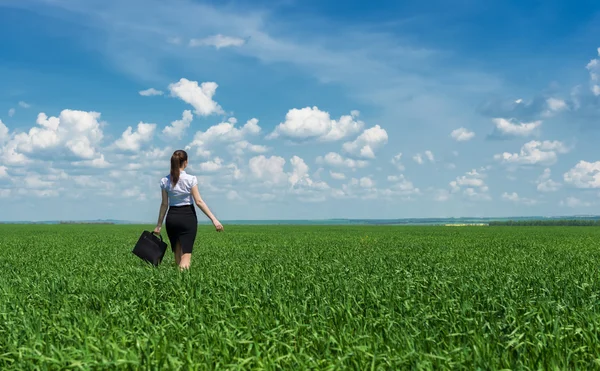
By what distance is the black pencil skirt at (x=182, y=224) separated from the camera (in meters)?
10.6

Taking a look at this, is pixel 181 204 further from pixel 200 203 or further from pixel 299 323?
pixel 299 323

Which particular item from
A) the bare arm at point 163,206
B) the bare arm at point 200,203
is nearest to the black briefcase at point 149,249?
the bare arm at point 163,206

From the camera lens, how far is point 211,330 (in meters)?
5.62

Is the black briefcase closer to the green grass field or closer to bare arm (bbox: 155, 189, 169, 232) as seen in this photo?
bare arm (bbox: 155, 189, 169, 232)

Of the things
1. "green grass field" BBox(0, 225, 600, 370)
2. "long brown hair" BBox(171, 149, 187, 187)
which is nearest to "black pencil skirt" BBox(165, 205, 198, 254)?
"long brown hair" BBox(171, 149, 187, 187)

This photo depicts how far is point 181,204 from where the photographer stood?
35.1 feet

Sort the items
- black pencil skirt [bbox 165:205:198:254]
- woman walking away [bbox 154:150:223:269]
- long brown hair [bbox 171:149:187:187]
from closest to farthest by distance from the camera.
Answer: long brown hair [bbox 171:149:187:187]
woman walking away [bbox 154:150:223:269]
black pencil skirt [bbox 165:205:198:254]

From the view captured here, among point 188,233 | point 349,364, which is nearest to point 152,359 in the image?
point 349,364

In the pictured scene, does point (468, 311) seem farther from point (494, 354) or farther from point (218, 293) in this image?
point (218, 293)

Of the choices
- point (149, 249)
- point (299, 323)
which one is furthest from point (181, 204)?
point (299, 323)

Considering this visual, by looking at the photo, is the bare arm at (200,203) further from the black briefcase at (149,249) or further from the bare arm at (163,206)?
the black briefcase at (149,249)

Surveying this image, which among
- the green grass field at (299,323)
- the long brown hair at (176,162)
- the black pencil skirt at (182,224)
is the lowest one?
the green grass field at (299,323)

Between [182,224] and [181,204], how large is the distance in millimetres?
389

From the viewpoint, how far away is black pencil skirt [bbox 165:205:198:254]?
10.6 metres
